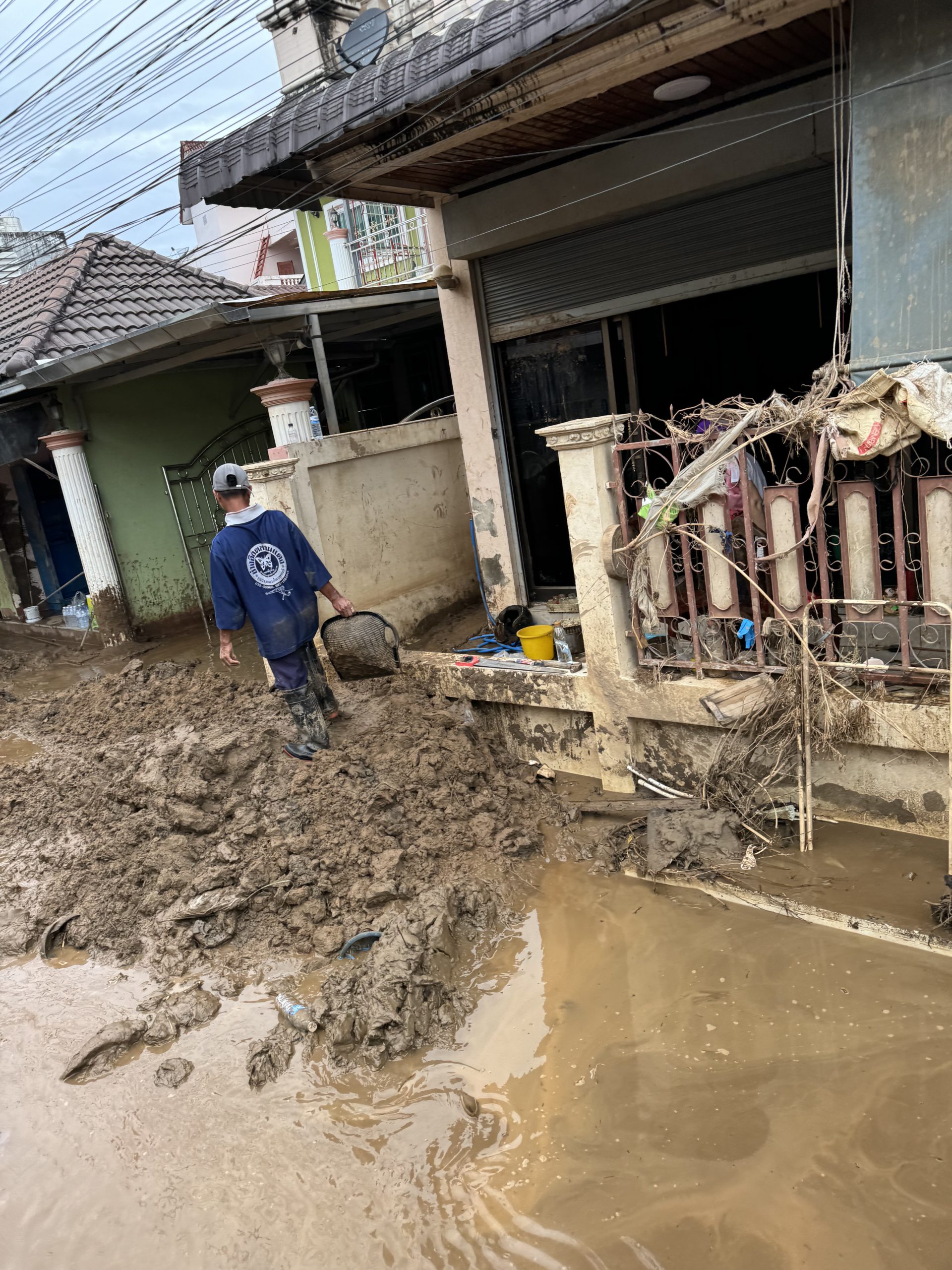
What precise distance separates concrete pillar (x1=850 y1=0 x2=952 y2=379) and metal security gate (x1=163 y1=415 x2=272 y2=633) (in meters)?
9.45

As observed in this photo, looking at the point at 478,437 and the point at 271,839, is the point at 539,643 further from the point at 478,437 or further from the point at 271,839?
the point at 478,437

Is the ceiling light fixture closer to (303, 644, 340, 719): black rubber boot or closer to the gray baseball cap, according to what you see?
the gray baseball cap

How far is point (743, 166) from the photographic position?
5500mm

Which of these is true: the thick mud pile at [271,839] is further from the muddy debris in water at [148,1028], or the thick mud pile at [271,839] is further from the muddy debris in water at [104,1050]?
the muddy debris in water at [104,1050]

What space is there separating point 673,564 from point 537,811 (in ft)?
5.33

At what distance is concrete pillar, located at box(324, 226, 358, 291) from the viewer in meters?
16.2

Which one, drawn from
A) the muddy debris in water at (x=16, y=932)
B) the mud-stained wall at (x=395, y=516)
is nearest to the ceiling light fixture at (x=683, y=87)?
the mud-stained wall at (x=395, y=516)

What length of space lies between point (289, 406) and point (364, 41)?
9.30ft

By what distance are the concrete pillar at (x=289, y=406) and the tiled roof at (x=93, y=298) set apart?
2017 mm

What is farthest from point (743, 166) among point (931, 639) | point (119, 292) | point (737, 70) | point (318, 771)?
point (119, 292)

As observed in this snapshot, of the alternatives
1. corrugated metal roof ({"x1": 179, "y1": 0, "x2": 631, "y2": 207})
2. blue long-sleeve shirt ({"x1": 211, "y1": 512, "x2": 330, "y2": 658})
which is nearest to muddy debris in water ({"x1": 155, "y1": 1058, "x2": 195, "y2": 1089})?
blue long-sleeve shirt ({"x1": 211, "y1": 512, "x2": 330, "y2": 658})

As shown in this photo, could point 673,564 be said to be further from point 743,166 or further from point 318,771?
point 743,166

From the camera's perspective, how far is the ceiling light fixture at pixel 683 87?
5.12 m

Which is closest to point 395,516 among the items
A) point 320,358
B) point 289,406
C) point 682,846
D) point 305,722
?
point 289,406
